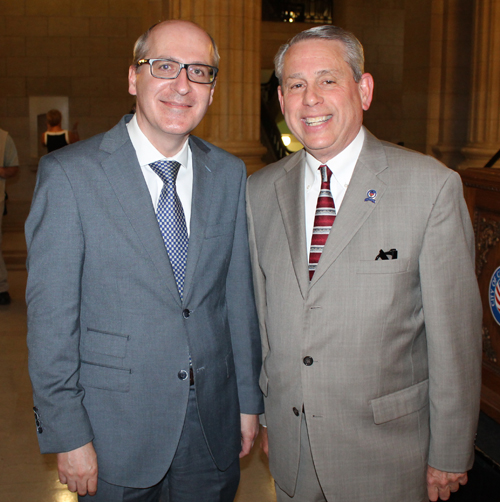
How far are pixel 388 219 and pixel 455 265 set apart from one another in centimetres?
27

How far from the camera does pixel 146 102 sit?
2193 millimetres

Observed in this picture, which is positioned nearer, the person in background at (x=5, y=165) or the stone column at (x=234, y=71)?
the person in background at (x=5, y=165)

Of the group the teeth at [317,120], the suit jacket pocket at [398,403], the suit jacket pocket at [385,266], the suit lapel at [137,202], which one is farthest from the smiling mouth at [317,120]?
the suit jacket pocket at [398,403]

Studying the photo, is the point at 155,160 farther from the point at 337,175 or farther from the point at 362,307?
the point at 362,307

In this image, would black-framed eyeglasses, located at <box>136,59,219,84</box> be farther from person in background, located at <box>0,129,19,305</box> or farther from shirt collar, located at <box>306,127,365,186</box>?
person in background, located at <box>0,129,19,305</box>

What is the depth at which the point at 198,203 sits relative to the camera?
2.26 meters

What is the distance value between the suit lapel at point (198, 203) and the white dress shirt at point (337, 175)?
15.2 inches

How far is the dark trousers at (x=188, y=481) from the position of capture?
7.26 feet

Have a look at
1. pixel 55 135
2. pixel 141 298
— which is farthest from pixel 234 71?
pixel 141 298

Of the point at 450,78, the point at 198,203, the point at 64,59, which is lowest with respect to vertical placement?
the point at 198,203

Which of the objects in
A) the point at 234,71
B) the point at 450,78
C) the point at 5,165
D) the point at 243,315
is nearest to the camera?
the point at 243,315

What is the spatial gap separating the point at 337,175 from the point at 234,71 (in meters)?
6.32

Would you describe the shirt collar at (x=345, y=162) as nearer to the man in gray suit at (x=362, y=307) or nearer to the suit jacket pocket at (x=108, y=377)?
the man in gray suit at (x=362, y=307)

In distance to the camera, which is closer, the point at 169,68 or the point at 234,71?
the point at 169,68
